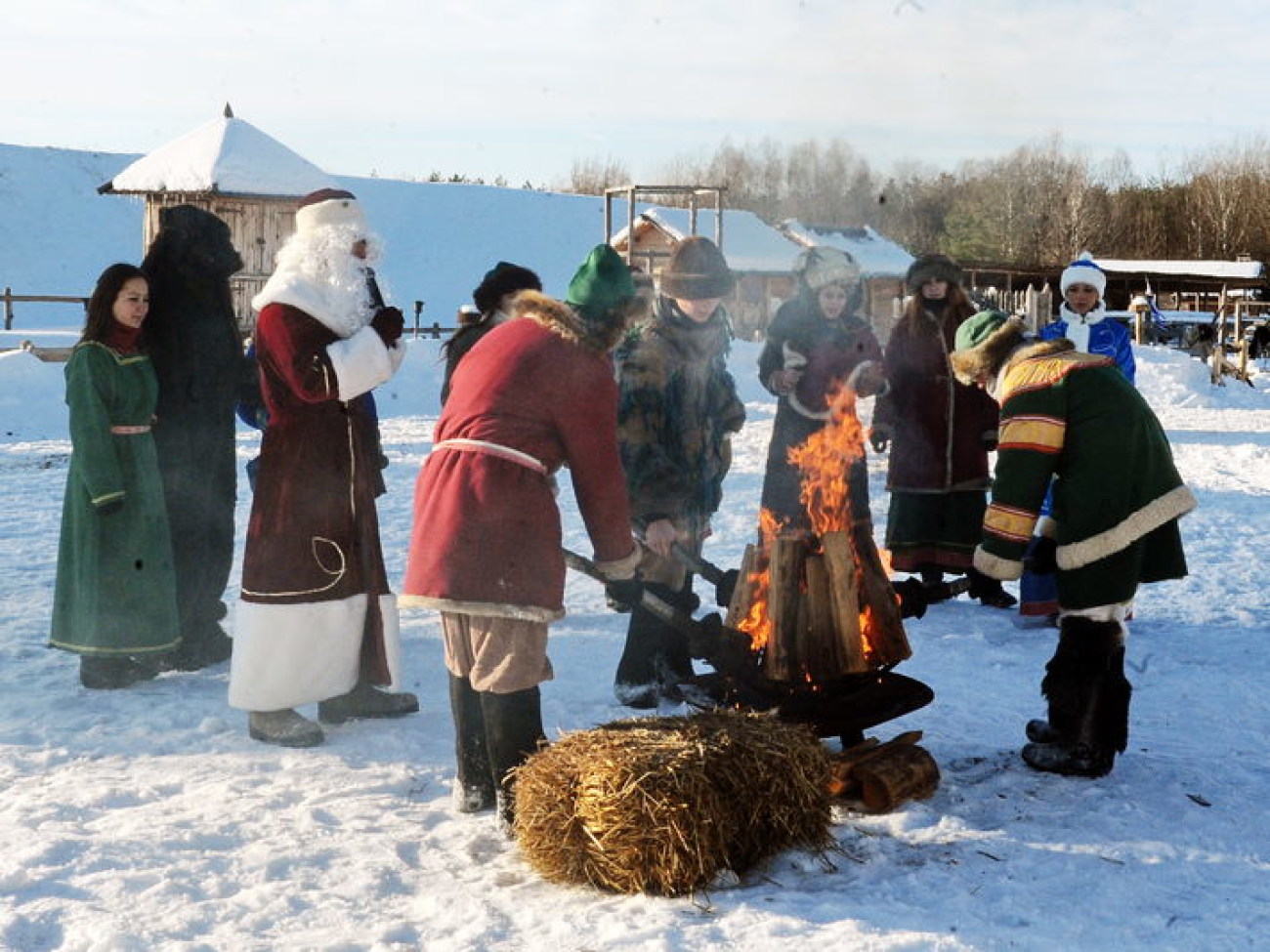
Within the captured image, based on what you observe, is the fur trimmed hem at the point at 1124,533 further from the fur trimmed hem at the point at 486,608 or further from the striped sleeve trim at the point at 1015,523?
the fur trimmed hem at the point at 486,608

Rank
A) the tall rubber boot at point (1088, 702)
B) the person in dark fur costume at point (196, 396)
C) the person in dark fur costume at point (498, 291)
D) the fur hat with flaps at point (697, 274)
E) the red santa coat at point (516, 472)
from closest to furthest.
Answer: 1. the red santa coat at point (516, 472)
2. the tall rubber boot at point (1088, 702)
3. the fur hat with flaps at point (697, 274)
4. the person in dark fur costume at point (196, 396)
5. the person in dark fur costume at point (498, 291)

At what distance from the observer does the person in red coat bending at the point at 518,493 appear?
3.88 m

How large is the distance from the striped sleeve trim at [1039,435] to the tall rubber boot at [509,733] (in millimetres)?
1961

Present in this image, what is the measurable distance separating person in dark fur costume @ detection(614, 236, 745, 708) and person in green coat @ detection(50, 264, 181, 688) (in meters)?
2.13

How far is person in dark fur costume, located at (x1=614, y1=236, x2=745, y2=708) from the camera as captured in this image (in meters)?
5.35

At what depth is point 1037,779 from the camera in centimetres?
459

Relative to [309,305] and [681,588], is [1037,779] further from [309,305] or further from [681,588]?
[309,305]

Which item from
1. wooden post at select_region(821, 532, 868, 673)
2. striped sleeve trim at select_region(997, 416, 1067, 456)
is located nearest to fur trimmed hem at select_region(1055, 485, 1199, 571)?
striped sleeve trim at select_region(997, 416, 1067, 456)

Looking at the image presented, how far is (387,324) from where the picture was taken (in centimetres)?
485

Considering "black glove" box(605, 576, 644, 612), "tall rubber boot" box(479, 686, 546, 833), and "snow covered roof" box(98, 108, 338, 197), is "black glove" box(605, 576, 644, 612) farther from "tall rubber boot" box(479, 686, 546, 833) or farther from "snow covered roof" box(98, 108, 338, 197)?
"snow covered roof" box(98, 108, 338, 197)

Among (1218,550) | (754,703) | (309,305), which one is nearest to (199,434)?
(309,305)

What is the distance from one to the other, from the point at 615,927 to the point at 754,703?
54.9 inches

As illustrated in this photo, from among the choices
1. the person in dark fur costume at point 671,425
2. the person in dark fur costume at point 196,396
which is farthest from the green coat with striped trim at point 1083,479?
the person in dark fur costume at point 196,396

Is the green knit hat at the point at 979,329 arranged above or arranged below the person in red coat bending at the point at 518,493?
above
